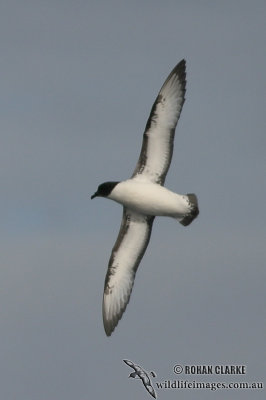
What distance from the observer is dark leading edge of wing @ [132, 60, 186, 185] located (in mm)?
32406

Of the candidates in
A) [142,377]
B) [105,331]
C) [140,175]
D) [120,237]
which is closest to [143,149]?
[140,175]

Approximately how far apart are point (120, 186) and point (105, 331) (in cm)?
419

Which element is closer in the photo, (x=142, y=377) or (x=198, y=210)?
(x=198, y=210)

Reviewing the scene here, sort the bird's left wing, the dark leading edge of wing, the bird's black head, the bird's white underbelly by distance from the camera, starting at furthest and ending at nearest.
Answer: the bird's left wing → the bird's black head → the dark leading edge of wing → the bird's white underbelly

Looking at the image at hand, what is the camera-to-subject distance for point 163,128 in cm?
3247

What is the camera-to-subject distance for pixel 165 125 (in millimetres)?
32438

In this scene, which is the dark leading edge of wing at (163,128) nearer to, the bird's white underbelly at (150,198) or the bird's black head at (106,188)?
the bird's white underbelly at (150,198)

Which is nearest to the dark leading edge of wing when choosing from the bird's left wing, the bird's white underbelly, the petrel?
the petrel

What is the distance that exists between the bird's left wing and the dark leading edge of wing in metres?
1.91

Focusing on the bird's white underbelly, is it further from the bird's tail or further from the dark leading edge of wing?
the dark leading edge of wing

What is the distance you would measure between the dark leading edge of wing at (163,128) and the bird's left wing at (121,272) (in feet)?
6.26

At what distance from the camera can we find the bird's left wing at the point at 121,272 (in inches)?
1337

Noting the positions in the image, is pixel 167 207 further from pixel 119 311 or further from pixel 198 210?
pixel 119 311

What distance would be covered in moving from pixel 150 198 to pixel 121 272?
9.44ft
